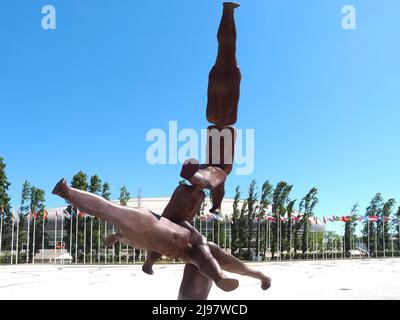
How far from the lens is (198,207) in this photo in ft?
23.1

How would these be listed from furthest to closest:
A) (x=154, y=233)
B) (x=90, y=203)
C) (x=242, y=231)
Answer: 1. (x=242, y=231)
2. (x=154, y=233)
3. (x=90, y=203)

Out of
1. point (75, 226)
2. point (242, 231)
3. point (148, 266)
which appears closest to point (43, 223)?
point (75, 226)

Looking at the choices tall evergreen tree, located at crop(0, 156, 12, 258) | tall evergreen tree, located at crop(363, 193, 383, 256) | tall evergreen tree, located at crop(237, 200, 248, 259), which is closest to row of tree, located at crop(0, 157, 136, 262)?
Result: tall evergreen tree, located at crop(0, 156, 12, 258)

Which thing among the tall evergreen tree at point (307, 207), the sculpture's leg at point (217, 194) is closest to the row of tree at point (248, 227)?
the tall evergreen tree at point (307, 207)

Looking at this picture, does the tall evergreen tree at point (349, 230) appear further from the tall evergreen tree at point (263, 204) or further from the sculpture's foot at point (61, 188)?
the sculpture's foot at point (61, 188)

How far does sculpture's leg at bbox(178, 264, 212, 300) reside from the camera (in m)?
6.57

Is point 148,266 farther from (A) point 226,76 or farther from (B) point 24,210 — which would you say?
(B) point 24,210

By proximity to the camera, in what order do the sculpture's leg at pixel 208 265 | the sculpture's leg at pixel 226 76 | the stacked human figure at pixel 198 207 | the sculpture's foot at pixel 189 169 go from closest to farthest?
1. the stacked human figure at pixel 198 207
2. the sculpture's leg at pixel 208 265
3. the sculpture's foot at pixel 189 169
4. the sculpture's leg at pixel 226 76

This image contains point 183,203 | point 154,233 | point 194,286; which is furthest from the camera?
point 183,203

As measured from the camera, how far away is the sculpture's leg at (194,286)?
6566 millimetres

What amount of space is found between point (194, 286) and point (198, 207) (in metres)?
1.14

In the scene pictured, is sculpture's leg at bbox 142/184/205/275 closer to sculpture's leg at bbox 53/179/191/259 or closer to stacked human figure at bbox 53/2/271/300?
stacked human figure at bbox 53/2/271/300

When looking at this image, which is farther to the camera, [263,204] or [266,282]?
[263,204]
